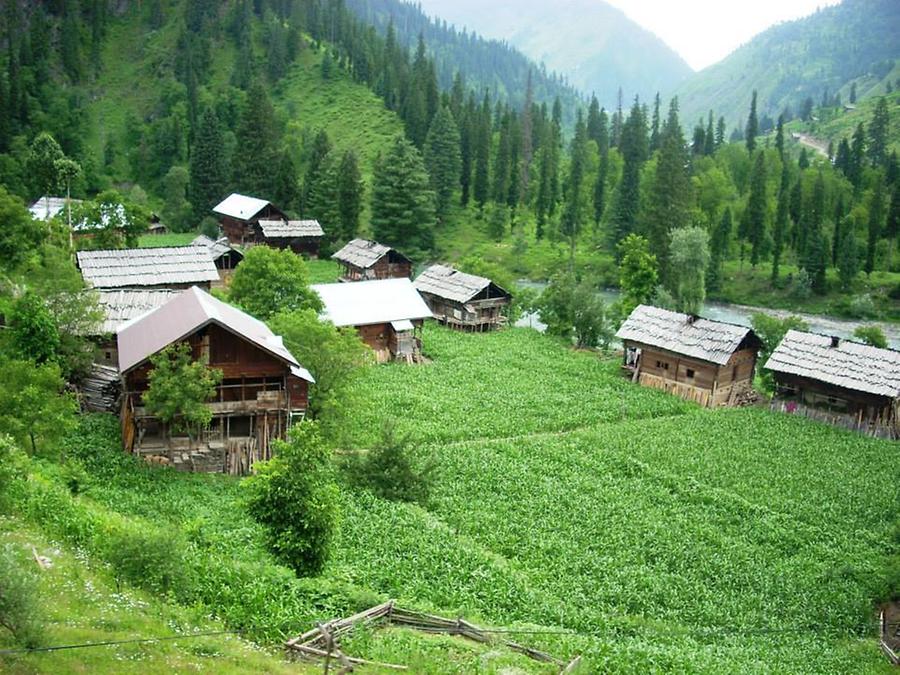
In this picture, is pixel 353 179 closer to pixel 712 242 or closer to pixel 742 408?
pixel 712 242

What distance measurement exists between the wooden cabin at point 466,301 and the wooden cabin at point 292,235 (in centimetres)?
2197

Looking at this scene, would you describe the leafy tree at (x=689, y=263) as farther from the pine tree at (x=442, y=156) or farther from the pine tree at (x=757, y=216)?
the pine tree at (x=442, y=156)

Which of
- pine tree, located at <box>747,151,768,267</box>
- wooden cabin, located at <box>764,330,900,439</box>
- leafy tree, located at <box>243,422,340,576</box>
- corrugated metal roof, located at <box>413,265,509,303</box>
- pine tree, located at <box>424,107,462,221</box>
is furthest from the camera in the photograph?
pine tree, located at <box>424,107,462,221</box>

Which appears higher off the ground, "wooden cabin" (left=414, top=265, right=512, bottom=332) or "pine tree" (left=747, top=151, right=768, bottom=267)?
"pine tree" (left=747, top=151, right=768, bottom=267)

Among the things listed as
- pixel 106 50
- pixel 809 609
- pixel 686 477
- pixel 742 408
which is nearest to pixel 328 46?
pixel 106 50

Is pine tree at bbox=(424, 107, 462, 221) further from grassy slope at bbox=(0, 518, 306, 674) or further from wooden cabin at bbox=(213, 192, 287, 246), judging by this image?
grassy slope at bbox=(0, 518, 306, 674)

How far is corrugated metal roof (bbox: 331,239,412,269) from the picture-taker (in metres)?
76.1

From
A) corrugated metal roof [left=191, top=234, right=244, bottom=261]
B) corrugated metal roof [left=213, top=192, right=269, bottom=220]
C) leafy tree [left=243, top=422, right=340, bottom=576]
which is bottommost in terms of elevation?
leafy tree [left=243, top=422, right=340, bottom=576]

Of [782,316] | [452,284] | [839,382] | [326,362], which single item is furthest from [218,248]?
[782,316]

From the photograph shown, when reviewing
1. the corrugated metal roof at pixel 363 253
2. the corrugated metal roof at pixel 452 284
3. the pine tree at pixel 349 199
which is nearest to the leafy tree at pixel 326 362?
the corrugated metal roof at pixel 452 284

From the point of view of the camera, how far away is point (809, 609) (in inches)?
1113

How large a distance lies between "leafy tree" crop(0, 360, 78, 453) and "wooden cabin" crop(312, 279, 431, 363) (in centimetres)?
2327

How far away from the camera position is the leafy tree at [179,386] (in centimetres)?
3312

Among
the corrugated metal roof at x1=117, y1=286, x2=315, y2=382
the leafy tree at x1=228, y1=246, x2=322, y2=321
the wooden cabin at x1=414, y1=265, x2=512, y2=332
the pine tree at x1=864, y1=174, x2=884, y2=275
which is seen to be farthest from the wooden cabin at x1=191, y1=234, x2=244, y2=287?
the pine tree at x1=864, y1=174, x2=884, y2=275
